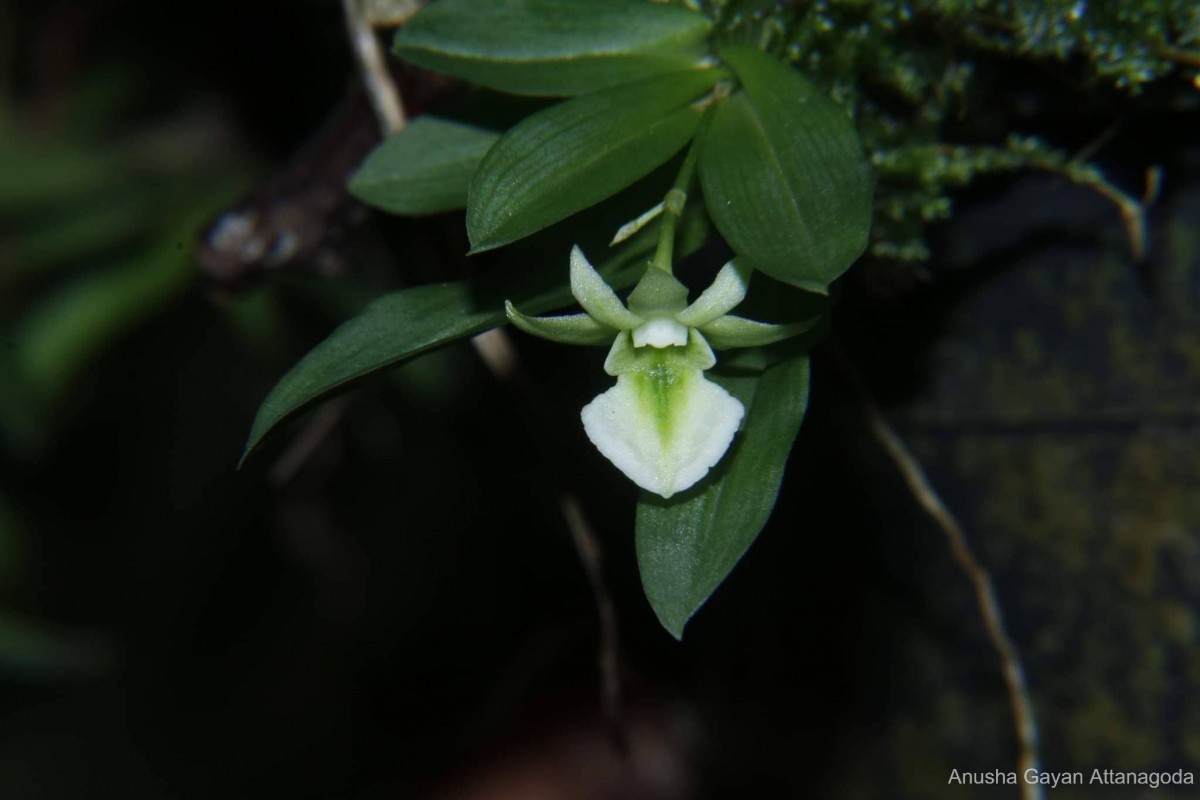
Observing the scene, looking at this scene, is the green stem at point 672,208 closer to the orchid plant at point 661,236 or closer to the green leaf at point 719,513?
the orchid plant at point 661,236

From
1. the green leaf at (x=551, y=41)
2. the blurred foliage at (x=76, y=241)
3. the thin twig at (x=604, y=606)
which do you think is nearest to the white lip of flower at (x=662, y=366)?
the green leaf at (x=551, y=41)

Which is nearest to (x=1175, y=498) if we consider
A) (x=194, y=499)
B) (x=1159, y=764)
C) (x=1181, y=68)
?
(x=1159, y=764)

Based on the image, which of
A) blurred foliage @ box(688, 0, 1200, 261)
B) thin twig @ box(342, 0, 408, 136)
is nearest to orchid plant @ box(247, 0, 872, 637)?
blurred foliage @ box(688, 0, 1200, 261)

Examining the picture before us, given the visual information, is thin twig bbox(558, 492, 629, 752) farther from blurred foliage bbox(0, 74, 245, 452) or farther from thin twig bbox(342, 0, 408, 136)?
blurred foliage bbox(0, 74, 245, 452)

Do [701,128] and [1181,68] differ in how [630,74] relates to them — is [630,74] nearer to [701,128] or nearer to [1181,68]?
[701,128]

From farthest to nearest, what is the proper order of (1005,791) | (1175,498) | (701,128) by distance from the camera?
1. (1005,791)
2. (1175,498)
3. (701,128)

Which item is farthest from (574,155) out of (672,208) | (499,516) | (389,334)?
(499,516)
